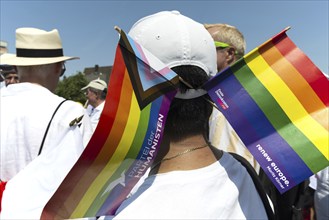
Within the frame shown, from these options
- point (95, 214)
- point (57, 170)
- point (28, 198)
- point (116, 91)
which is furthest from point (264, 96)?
point (28, 198)

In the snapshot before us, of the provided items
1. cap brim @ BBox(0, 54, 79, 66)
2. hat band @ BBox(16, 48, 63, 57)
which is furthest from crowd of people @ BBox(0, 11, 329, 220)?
hat band @ BBox(16, 48, 63, 57)

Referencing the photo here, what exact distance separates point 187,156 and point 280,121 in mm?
389

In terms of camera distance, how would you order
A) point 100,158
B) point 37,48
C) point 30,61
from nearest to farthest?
point 100,158 < point 30,61 < point 37,48

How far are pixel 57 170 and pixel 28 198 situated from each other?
0.56 ft

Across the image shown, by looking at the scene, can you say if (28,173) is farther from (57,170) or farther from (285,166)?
(285,166)

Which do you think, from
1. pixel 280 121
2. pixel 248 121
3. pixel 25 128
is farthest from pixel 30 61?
pixel 280 121

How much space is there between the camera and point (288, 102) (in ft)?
4.50

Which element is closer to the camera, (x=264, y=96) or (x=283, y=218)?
(x=264, y=96)

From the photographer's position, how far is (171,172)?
4.39 ft

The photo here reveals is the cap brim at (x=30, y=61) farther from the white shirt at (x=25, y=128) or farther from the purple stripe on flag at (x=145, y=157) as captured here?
the purple stripe on flag at (x=145, y=157)

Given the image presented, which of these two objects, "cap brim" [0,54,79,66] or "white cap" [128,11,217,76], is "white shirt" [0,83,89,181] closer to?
"cap brim" [0,54,79,66]

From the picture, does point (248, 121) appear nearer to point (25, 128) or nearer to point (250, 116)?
point (250, 116)

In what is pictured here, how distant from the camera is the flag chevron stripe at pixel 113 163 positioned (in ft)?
4.12

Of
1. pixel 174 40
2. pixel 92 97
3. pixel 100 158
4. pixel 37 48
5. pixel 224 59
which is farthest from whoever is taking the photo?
pixel 92 97
